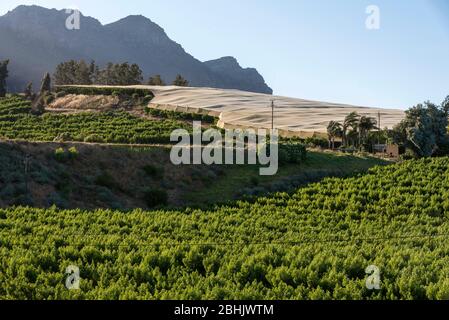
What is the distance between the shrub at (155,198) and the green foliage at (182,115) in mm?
42411

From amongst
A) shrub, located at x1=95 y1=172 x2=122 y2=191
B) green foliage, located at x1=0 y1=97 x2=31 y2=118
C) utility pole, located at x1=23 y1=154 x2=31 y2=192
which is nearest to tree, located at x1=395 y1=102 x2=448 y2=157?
shrub, located at x1=95 y1=172 x2=122 y2=191

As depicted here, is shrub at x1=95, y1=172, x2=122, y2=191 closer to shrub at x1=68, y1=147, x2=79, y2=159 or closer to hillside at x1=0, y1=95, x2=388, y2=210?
hillside at x1=0, y1=95, x2=388, y2=210

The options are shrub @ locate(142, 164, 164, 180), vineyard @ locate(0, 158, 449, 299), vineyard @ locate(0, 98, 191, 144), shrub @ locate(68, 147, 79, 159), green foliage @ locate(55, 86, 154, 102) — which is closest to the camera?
vineyard @ locate(0, 158, 449, 299)

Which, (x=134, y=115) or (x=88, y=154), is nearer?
(x=88, y=154)

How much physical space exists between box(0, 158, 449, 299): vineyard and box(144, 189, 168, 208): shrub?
5322mm

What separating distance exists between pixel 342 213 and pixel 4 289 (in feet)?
63.4

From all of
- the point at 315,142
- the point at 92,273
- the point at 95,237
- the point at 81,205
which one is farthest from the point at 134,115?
the point at 92,273

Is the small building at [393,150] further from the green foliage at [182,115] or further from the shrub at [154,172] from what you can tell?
the green foliage at [182,115]

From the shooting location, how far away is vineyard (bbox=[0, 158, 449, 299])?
13.5m

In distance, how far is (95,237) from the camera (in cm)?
1970

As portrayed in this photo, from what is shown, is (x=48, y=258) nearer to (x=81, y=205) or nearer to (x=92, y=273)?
(x=92, y=273)

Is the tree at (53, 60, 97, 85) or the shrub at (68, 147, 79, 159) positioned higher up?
the tree at (53, 60, 97, 85)

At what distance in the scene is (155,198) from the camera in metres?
33.6

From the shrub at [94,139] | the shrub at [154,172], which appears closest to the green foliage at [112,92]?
the shrub at [94,139]
